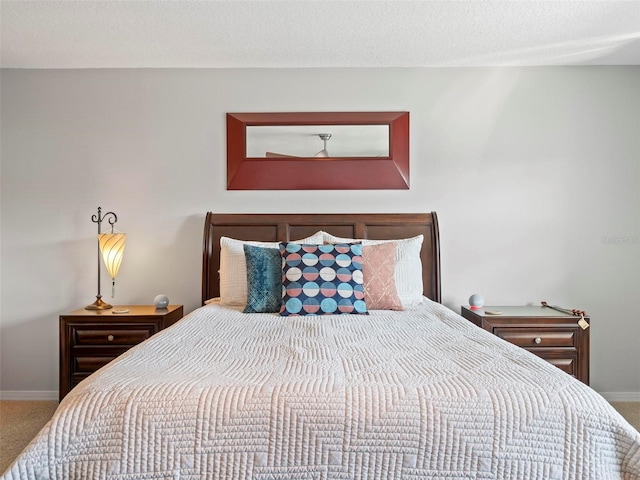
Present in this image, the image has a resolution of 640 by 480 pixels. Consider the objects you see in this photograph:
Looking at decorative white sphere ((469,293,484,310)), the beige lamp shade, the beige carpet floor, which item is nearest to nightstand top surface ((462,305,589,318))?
decorative white sphere ((469,293,484,310))

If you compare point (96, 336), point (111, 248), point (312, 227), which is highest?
point (312, 227)

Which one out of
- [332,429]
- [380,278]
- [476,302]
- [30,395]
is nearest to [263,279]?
[380,278]

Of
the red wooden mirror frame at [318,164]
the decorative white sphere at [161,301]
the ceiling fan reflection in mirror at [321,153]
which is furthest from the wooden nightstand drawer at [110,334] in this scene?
the ceiling fan reflection in mirror at [321,153]

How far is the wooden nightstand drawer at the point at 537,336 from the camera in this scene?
Result: 2.79 m

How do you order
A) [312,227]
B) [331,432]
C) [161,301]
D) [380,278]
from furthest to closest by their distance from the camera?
[312,227] < [161,301] < [380,278] < [331,432]

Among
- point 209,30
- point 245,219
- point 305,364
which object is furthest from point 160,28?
A: point 305,364

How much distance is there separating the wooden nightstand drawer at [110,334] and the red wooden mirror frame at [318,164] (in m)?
1.17

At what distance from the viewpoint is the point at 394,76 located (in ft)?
10.7

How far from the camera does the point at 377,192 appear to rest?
328 cm

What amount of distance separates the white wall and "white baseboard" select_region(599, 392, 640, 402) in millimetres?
72

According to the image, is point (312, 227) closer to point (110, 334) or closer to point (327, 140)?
point (327, 140)

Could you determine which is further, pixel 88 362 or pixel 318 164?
pixel 318 164

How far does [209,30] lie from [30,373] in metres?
2.74

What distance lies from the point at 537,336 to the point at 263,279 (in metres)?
1.73
